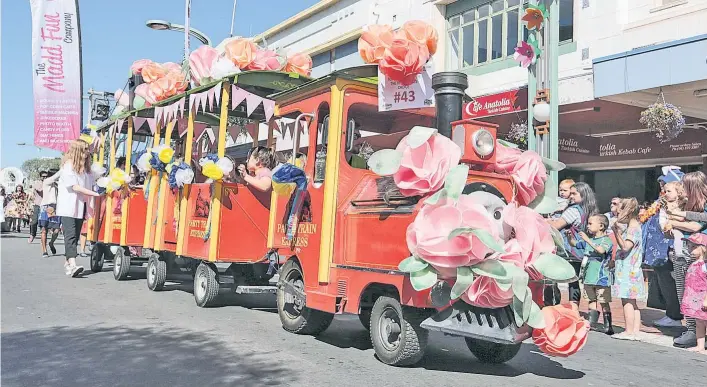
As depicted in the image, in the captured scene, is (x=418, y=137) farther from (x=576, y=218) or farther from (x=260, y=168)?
(x=576, y=218)

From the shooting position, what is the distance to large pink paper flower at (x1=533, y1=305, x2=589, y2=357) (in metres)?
4.48

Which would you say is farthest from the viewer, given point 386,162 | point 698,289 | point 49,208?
point 49,208

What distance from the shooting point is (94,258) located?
11.6m

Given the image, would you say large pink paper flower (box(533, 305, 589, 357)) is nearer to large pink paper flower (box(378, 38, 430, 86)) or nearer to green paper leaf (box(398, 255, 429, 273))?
green paper leaf (box(398, 255, 429, 273))

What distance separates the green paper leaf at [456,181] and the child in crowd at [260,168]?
3.23 m

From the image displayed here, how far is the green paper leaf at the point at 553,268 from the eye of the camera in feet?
14.6

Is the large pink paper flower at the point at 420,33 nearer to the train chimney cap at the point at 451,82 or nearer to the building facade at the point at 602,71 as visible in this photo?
the train chimney cap at the point at 451,82

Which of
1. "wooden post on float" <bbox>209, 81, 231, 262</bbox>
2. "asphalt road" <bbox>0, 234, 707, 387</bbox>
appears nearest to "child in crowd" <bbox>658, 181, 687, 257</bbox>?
"asphalt road" <bbox>0, 234, 707, 387</bbox>

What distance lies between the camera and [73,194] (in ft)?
33.4

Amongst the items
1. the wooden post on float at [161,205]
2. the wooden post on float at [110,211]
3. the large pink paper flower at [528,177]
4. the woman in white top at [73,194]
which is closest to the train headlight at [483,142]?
the large pink paper flower at [528,177]

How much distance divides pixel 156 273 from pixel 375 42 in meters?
5.00

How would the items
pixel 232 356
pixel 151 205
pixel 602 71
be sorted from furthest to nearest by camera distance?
pixel 602 71 → pixel 151 205 → pixel 232 356

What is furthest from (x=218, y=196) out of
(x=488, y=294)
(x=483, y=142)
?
(x=488, y=294)

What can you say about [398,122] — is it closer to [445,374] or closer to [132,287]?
[445,374]
